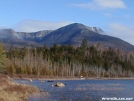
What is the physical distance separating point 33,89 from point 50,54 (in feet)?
442

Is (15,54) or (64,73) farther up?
(15,54)

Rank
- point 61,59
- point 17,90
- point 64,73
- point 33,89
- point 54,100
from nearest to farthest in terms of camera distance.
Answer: point 54,100
point 17,90
point 33,89
point 64,73
point 61,59

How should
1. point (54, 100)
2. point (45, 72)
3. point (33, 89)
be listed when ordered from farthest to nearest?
point (45, 72) → point (33, 89) → point (54, 100)

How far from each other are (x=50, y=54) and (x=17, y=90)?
141595mm

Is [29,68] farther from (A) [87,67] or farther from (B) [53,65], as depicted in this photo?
(A) [87,67]

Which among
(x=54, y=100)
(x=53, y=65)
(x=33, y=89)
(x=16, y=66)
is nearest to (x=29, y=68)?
(x=16, y=66)

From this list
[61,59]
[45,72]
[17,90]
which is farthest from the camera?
[61,59]

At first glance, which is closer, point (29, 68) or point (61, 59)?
point (29, 68)

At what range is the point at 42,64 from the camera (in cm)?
16188

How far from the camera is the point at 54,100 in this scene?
148ft

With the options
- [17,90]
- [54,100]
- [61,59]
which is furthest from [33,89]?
[61,59]

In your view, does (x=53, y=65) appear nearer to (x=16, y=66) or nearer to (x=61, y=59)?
(x=61, y=59)

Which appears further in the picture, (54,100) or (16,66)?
(16,66)

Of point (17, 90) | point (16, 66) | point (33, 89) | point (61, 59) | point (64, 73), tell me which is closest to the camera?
point (17, 90)
